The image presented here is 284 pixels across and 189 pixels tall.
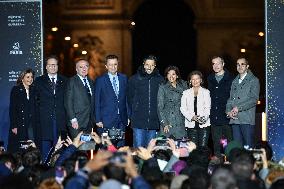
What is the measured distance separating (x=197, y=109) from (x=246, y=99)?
850 millimetres

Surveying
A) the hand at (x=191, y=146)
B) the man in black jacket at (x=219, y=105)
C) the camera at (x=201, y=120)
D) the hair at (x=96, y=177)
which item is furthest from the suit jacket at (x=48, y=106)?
the hair at (x=96, y=177)

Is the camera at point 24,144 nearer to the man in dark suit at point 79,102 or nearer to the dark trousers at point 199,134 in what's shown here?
the man in dark suit at point 79,102

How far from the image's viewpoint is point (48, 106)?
52.2 feet

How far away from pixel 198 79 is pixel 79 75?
202cm

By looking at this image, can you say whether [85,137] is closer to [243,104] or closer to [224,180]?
[243,104]

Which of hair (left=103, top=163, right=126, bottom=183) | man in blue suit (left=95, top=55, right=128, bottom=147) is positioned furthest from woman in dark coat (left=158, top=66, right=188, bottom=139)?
hair (left=103, top=163, right=126, bottom=183)

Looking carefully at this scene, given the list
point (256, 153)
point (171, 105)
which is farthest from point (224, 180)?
point (171, 105)

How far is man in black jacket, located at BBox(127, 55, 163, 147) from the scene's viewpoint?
16.0 meters

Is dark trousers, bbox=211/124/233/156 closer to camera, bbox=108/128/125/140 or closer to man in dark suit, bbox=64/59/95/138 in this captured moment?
camera, bbox=108/128/125/140

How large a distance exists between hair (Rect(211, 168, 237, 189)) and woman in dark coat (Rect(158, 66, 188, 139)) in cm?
623

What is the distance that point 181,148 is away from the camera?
523 inches

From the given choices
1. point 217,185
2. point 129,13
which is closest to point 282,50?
point 217,185

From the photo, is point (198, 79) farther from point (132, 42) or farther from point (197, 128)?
point (132, 42)

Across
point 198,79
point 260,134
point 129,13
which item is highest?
point 129,13
